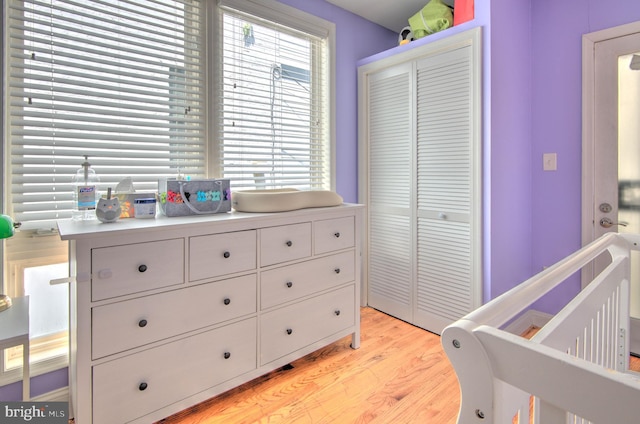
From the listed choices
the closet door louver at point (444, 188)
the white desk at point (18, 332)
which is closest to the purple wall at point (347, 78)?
the closet door louver at point (444, 188)

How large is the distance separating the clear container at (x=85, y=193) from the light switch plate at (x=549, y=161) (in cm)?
265

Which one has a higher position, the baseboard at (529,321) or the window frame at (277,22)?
the window frame at (277,22)

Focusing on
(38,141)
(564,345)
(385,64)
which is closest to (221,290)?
(38,141)

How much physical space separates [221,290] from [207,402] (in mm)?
568

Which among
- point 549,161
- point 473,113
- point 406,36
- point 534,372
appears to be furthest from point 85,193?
point 549,161

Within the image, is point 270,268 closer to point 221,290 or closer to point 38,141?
point 221,290

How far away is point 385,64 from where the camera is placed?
2.58m

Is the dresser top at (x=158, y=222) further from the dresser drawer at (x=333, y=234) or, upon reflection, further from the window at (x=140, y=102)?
the window at (x=140, y=102)

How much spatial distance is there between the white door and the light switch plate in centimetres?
17

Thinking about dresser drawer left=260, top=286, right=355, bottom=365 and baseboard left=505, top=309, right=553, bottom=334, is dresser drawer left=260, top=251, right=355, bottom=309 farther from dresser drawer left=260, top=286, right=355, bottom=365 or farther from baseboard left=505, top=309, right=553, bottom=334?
baseboard left=505, top=309, right=553, bottom=334

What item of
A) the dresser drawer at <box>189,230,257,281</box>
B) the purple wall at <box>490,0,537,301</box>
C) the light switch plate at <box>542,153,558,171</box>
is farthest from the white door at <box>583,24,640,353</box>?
the dresser drawer at <box>189,230,257,281</box>

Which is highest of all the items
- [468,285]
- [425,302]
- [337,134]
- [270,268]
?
[337,134]

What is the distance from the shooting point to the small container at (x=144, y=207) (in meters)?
1.59

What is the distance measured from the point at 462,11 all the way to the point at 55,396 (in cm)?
301
